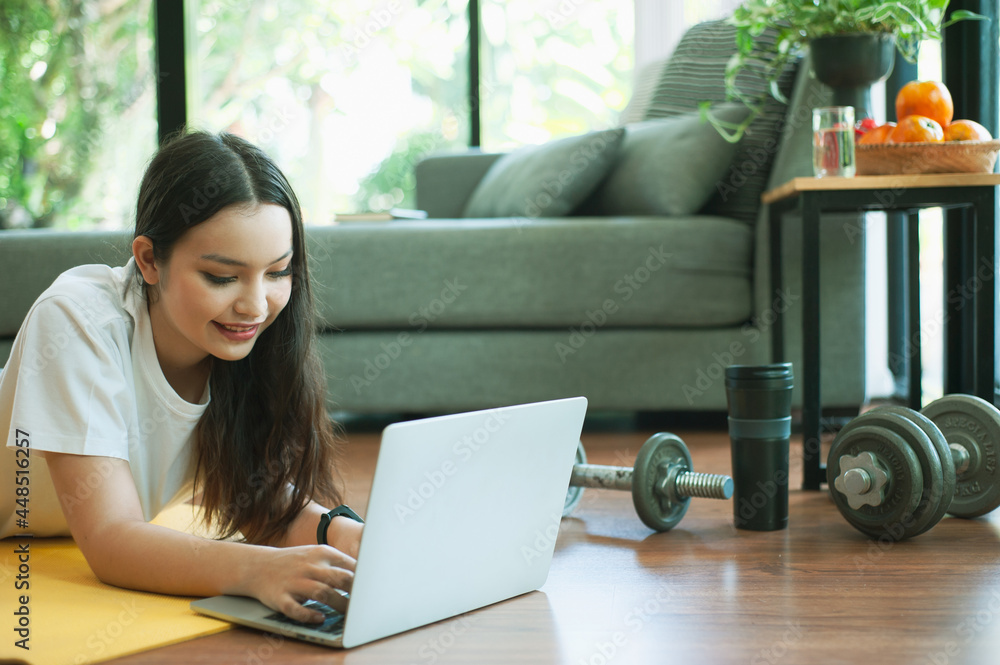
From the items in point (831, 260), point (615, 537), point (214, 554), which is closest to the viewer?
point (214, 554)

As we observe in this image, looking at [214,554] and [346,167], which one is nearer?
[214,554]

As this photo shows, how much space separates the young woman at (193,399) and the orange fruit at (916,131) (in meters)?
1.07

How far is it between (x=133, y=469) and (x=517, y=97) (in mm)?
3505

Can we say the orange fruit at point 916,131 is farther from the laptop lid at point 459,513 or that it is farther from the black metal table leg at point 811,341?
the laptop lid at point 459,513

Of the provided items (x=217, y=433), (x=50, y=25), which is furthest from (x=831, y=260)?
(x=50, y=25)

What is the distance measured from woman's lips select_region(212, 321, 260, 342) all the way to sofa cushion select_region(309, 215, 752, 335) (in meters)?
1.12

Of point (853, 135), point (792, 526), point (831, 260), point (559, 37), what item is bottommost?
point (792, 526)

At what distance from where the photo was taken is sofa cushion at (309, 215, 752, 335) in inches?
86.6

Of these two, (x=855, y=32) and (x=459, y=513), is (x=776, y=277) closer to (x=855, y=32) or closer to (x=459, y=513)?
(x=855, y=32)

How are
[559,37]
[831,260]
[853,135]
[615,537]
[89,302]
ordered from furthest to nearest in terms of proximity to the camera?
[559,37] → [831,260] → [853,135] → [615,537] → [89,302]

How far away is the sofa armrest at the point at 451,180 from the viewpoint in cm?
318

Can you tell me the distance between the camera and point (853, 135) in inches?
65.7

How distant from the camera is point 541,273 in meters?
2.21

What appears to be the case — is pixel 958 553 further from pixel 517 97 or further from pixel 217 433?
pixel 517 97
